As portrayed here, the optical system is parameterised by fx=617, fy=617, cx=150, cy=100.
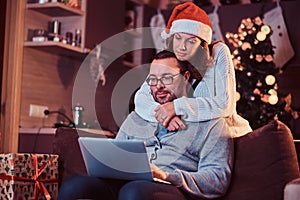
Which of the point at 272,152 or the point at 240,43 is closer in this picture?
the point at 272,152

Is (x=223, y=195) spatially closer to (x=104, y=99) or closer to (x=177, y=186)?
(x=177, y=186)

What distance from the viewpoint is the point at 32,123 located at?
14.3 ft

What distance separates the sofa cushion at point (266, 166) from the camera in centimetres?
211

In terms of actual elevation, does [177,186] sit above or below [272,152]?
below

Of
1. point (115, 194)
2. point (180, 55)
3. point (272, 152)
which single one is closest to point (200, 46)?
point (180, 55)

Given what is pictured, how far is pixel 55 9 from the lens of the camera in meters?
4.36

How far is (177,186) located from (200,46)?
2.16ft

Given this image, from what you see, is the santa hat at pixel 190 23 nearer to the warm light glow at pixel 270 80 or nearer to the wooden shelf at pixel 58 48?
the wooden shelf at pixel 58 48

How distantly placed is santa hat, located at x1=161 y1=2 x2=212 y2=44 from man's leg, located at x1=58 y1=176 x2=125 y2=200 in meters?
0.76

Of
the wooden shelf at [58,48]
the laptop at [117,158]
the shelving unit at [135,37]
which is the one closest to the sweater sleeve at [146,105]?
the laptop at [117,158]

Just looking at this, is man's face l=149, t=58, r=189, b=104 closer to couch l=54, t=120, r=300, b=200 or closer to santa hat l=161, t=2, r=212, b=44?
santa hat l=161, t=2, r=212, b=44

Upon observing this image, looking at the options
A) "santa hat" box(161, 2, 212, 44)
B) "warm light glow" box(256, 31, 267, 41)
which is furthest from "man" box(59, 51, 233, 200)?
"warm light glow" box(256, 31, 267, 41)

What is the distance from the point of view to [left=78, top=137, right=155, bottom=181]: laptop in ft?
6.53

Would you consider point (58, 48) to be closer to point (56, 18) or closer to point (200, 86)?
point (56, 18)
